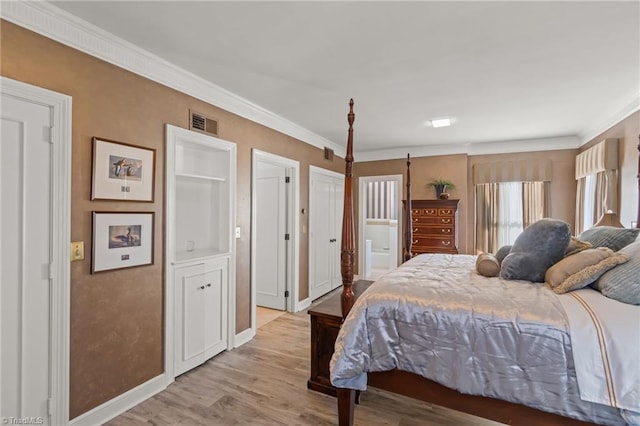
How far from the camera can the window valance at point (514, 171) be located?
4.78 meters

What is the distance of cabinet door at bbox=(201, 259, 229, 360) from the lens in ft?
9.37

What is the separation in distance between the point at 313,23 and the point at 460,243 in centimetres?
452

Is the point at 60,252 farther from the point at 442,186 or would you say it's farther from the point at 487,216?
the point at 487,216

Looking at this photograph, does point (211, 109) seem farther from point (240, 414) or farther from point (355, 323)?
point (240, 414)

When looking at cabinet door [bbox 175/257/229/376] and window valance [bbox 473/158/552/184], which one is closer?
cabinet door [bbox 175/257/229/376]

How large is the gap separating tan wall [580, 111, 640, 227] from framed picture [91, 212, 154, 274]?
4545 millimetres

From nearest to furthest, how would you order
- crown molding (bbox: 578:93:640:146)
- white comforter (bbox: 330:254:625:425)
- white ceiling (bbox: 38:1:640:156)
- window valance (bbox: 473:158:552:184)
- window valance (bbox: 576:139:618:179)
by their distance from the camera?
white comforter (bbox: 330:254:625:425) → white ceiling (bbox: 38:1:640:156) → crown molding (bbox: 578:93:640:146) → window valance (bbox: 576:139:618:179) → window valance (bbox: 473:158:552:184)

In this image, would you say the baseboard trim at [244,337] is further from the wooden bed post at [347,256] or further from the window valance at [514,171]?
the window valance at [514,171]

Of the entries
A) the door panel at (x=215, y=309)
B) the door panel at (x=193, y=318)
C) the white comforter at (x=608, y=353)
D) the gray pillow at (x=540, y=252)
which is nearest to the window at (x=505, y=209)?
the gray pillow at (x=540, y=252)

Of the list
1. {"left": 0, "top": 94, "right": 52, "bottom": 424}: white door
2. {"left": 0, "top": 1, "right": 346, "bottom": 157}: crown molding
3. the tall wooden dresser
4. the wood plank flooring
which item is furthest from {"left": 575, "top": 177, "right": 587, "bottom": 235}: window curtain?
{"left": 0, "top": 94, "right": 52, "bottom": 424}: white door

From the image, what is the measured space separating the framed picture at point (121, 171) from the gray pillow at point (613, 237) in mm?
3317

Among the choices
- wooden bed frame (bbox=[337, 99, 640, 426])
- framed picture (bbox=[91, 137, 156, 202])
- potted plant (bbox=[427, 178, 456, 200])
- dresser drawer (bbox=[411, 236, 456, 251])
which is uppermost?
potted plant (bbox=[427, 178, 456, 200])

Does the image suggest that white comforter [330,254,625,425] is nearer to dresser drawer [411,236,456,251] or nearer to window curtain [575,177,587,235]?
dresser drawer [411,236,456,251]

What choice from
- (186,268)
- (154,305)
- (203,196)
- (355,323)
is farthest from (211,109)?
(355,323)
